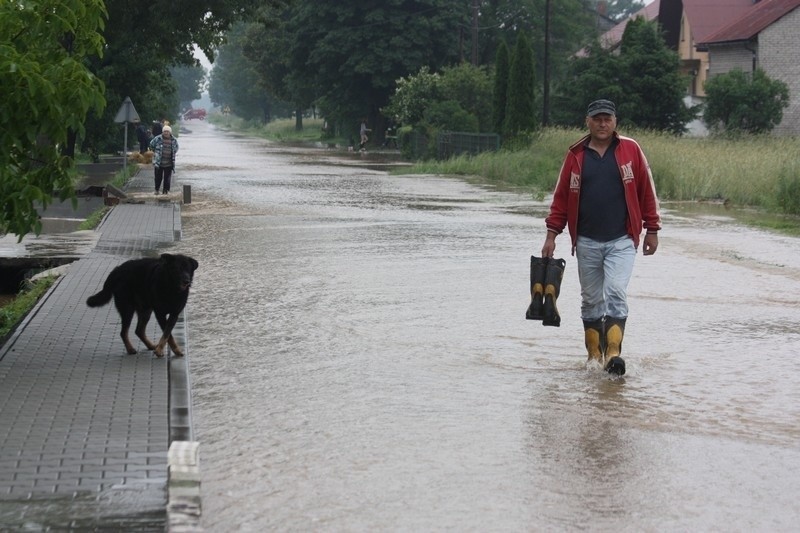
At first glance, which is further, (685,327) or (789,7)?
(789,7)

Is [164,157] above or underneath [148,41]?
underneath

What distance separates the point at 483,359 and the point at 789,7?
4834 centimetres

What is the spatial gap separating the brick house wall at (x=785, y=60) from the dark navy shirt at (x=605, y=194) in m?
48.0

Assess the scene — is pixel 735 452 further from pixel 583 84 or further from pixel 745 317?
pixel 583 84

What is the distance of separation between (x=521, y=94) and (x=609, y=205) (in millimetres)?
34926

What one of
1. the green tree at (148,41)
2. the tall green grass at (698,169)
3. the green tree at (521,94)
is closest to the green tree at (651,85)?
the green tree at (521,94)

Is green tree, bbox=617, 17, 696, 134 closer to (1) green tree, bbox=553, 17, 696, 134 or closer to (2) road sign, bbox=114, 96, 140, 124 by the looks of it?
(1) green tree, bbox=553, 17, 696, 134

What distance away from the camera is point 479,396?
27.7 ft

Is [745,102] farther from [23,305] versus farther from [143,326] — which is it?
[143,326]

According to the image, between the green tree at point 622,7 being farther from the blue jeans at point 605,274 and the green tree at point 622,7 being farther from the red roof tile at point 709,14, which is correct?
the blue jeans at point 605,274

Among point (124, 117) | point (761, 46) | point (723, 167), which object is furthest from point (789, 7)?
point (124, 117)

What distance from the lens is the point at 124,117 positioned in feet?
109

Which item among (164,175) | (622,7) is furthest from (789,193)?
(622,7)

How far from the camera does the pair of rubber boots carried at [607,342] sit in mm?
9005
